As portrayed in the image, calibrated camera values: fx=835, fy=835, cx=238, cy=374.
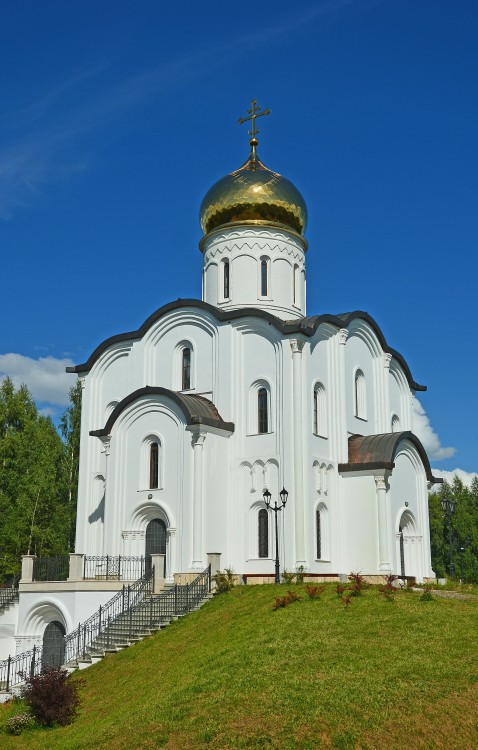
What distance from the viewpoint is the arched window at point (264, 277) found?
28.3 metres

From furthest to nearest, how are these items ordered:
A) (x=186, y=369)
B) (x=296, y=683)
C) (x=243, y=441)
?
(x=186, y=369) → (x=243, y=441) → (x=296, y=683)

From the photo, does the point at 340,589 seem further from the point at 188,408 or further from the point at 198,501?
the point at 188,408

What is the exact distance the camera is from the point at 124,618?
20000mm

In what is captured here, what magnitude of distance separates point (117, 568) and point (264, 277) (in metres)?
10.8

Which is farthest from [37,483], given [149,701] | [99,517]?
[149,701]

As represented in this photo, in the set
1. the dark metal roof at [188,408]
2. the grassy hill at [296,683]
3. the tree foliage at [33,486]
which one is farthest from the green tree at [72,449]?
the grassy hill at [296,683]

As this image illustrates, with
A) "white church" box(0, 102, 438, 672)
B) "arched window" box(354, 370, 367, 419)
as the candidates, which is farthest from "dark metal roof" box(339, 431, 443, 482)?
"arched window" box(354, 370, 367, 419)

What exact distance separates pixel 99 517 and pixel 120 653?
939 cm

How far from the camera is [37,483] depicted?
3322 centimetres

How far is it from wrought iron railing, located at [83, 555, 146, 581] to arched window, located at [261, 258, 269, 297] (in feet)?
32.3

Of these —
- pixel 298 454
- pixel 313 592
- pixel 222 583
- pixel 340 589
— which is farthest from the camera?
pixel 298 454

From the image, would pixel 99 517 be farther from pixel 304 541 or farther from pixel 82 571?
pixel 304 541

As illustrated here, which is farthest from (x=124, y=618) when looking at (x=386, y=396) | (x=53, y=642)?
(x=386, y=396)

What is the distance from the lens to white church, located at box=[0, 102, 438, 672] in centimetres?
2333
